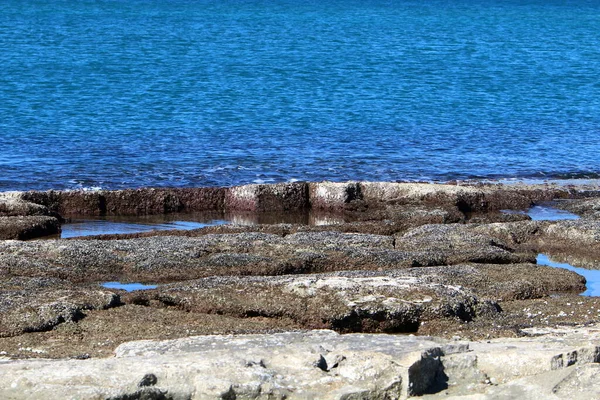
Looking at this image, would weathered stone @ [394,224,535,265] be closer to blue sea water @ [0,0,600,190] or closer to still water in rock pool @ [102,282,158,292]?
still water in rock pool @ [102,282,158,292]

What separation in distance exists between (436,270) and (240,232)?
658 centimetres

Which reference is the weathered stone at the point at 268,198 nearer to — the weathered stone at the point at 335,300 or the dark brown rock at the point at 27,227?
the dark brown rock at the point at 27,227

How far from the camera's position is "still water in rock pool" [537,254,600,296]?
23.4m

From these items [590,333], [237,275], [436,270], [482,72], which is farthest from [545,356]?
[482,72]

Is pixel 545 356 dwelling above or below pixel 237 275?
above

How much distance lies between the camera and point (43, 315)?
18828 millimetres

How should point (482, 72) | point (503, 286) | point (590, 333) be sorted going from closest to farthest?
point (590, 333) → point (503, 286) → point (482, 72)

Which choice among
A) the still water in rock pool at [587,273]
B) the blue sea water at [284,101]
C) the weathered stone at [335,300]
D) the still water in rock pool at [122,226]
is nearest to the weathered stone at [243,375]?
the weathered stone at [335,300]

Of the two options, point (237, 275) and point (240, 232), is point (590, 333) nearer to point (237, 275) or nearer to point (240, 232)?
point (237, 275)

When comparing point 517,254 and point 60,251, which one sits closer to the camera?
point 60,251

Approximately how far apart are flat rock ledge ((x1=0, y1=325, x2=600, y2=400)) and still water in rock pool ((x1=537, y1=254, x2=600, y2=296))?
8.87 m

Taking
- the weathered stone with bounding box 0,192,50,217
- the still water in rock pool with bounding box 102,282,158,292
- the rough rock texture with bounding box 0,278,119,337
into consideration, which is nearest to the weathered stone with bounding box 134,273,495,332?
the rough rock texture with bounding box 0,278,119,337

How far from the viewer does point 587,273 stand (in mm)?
25391

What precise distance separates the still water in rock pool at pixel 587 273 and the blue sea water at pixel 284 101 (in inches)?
626
